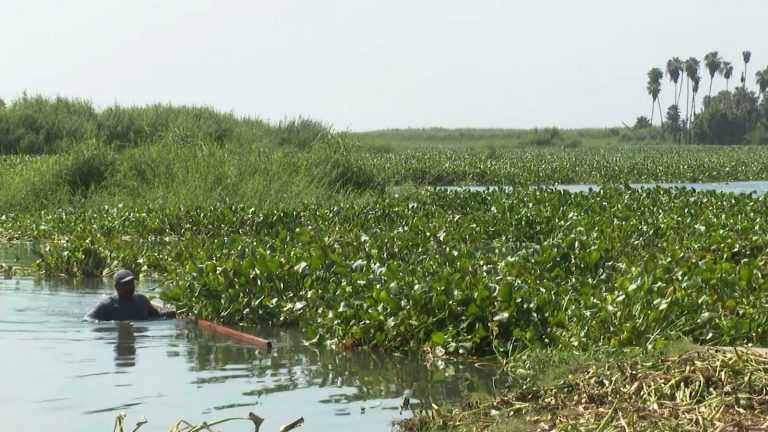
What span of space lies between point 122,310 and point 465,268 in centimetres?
337

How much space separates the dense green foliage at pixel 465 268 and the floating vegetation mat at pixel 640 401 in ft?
4.34

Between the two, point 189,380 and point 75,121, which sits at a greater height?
point 75,121

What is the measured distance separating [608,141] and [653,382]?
298ft

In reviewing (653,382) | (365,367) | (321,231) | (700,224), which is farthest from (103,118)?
(653,382)

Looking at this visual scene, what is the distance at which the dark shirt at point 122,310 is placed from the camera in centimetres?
1162

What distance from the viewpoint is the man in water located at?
37.8 feet

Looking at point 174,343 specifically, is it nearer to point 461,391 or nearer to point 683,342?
point 461,391

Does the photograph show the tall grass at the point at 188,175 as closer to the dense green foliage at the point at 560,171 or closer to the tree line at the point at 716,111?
the dense green foliage at the point at 560,171

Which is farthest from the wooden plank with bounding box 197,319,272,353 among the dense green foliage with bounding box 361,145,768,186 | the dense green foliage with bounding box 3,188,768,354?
the dense green foliage with bounding box 361,145,768,186

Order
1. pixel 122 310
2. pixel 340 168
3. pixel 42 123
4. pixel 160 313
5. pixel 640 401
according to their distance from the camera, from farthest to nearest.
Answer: pixel 42 123 → pixel 340 168 → pixel 160 313 → pixel 122 310 → pixel 640 401

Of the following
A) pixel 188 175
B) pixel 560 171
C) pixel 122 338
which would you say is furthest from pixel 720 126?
pixel 122 338

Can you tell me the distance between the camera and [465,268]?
10.8 meters

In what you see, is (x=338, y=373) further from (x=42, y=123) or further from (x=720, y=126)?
(x=720, y=126)

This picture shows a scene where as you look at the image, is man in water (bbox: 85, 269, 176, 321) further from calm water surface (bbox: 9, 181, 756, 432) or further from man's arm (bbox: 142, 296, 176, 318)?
calm water surface (bbox: 9, 181, 756, 432)
